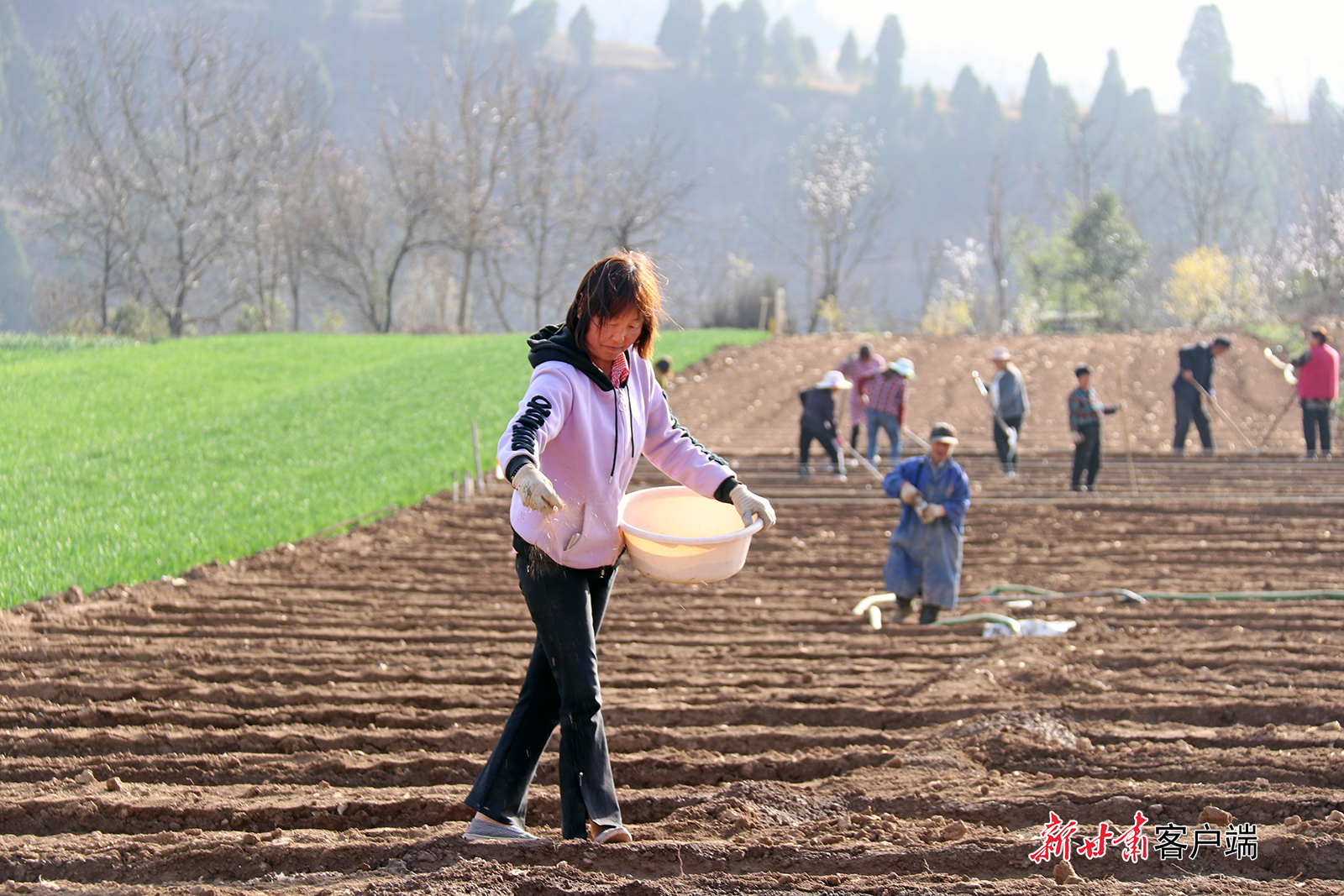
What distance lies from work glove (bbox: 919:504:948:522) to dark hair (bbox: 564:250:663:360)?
4.85 metres

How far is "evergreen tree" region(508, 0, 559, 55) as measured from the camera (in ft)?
419

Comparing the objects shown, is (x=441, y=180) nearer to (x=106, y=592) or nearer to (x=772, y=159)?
(x=106, y=592)

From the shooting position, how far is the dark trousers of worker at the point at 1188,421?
15.4 meters

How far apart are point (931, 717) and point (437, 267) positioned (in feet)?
192

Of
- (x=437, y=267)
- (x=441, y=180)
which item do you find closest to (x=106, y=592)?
(x=441, y=180)

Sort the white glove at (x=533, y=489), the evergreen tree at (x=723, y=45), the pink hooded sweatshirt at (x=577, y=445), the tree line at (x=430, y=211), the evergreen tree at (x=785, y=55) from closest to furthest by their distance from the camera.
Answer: the white glove at (x=533, y=489), the pink hooded sweatshirt at (x=577, y=445), the tree line at (x=430, y=211), the evergreen tree at (x=723, y=45), the evergreen tree at (x=785, y=55)

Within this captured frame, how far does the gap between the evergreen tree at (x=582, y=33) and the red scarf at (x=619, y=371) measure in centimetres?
13524

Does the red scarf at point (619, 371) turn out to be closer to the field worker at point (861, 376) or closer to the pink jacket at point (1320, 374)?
the field worker at point (861, 376)

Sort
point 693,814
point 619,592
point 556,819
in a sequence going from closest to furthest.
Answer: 1. point 693,814
2. point 556,819
3. point 619,592

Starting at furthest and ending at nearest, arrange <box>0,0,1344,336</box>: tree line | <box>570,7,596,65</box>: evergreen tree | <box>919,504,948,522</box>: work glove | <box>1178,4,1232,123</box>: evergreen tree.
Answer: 1. <box>570,7,596,65</box>: evergreen tree
2. <box>1178,4,1232,123</box>: evergreen tree
3. <box>0,0,1344,336</box>: tree line
4. <box>919,504,948,522</box>: work glove

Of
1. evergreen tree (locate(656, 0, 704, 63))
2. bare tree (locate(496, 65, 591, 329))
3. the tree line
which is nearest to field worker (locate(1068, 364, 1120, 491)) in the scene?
the tree line

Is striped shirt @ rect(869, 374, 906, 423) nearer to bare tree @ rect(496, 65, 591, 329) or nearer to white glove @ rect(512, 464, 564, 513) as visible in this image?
white glove @ rect(512, 464, 564, 513)

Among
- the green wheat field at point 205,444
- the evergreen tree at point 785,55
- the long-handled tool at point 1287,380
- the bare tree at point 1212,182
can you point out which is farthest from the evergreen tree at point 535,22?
the long-handled tool at point 1287,380

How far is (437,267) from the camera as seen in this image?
6069 centimetres
